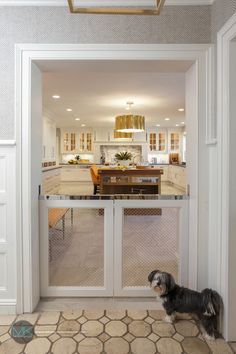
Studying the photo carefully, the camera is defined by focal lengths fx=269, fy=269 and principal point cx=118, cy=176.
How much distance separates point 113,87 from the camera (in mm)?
5191

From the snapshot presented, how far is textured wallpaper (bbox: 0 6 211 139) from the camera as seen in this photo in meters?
2.08

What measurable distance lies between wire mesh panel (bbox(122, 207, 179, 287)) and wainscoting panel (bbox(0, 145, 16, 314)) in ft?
3.06

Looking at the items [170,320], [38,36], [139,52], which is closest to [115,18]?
[139,52]

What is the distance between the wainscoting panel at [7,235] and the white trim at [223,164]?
5.12 ft

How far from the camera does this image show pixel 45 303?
2295mm

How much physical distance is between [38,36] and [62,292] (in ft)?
7.00

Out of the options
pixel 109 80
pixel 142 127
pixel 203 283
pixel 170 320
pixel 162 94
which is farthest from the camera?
pixel 142 127

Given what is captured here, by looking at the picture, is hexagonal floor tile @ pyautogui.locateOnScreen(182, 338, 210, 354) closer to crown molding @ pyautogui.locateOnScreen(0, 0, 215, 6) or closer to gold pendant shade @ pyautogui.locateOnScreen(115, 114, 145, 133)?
crown molding @ pyautogui.locateOnScreen(0, 0, 215, 6)

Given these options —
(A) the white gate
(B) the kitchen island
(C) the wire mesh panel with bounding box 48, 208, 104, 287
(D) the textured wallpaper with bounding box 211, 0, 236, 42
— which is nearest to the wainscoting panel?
(A) the white gate

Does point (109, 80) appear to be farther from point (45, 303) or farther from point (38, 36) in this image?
point (45, 303)

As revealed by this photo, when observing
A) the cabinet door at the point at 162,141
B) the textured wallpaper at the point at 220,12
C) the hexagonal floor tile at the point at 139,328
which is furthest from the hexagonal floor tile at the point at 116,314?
the cabinet door at the point at 162,141

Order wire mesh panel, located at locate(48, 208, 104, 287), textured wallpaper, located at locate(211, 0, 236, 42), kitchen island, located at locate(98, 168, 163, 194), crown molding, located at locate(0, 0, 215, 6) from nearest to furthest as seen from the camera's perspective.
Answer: textured wallpaper, located at locate(211, 0, 236, 42), crown molding, located at locate(0, 0, 215, 6), wire mesh panel, located at locate(48, 208, 104, 287), kitchen island, located at locate(98, 168, 163, 194)

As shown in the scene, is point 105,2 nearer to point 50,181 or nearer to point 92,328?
point 92,328

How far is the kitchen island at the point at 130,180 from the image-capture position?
5246 millimetres
